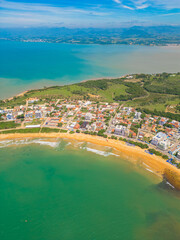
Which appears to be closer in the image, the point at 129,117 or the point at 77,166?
the point at 77,166

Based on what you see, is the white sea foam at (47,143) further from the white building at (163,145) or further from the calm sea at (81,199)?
the white building at (163,145)

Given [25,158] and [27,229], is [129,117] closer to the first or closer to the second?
[25,158]

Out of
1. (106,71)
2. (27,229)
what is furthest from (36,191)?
(106,71)

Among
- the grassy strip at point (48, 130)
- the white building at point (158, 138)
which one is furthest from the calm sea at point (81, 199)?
the white building at point (158, 138)

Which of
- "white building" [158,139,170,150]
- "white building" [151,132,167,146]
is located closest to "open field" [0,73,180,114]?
"white building" [151,132,167,146]

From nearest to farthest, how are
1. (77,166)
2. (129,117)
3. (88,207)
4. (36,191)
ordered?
(88,207), (36,191), (77,166), (129,117)

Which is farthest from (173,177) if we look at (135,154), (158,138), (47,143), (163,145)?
(47,143)
